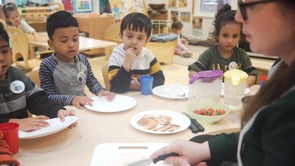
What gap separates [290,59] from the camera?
2.10 ft

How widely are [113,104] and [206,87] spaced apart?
0.44m

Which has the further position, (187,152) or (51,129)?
(51,129)

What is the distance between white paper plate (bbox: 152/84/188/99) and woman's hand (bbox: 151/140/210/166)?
557 mm

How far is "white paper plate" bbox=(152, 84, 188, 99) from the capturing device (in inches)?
58.5

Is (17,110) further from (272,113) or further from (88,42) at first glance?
(88,42)

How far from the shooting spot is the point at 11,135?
907 mm

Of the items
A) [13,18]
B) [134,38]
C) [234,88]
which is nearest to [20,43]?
[13,18]

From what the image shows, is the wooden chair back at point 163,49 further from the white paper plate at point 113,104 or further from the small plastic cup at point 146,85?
the white paper plate at point 113,104

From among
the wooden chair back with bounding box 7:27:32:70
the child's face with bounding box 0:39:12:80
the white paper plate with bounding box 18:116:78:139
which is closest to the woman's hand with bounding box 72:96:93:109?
the white paper plate with bounding box 18:116:78:139

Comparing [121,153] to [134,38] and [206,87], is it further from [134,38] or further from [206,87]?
[134,38]

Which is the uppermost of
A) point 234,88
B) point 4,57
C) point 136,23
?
point 136,23

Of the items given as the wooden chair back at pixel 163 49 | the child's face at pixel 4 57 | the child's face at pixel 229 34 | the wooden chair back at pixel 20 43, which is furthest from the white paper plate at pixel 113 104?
the wooden chair back at pixel 163 49

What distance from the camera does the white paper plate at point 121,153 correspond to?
2.90 ft

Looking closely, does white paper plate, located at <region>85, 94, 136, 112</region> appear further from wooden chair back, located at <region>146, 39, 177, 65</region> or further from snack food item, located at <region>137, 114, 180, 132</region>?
wooden chair back, located at <region>146, 39, 177, 65</region>
